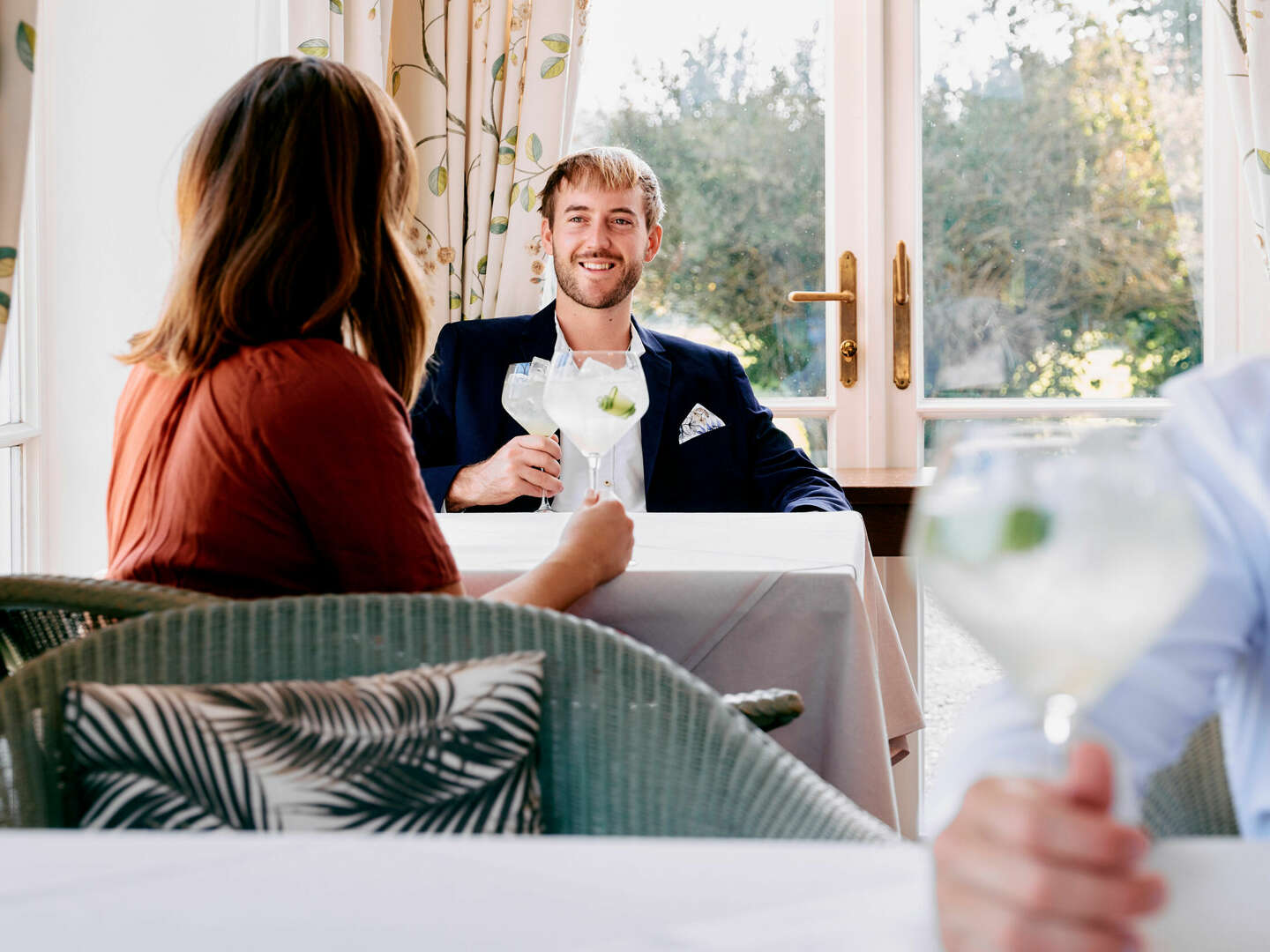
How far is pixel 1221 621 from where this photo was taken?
74 centimetres

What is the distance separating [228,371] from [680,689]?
1.88 ft

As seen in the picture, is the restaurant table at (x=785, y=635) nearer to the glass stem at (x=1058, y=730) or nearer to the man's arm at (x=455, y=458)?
the man's arm at (x=455, y=458)

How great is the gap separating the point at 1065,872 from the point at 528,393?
1.71m

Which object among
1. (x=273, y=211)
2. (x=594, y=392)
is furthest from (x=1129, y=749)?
(x=594, y=392)

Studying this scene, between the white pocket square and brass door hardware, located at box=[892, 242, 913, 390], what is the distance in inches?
29.7

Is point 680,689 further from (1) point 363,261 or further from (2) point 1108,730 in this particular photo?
(1) point 363,261

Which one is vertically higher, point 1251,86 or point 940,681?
point 1251,86

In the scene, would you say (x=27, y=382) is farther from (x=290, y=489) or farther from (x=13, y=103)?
(x=290, y=489)

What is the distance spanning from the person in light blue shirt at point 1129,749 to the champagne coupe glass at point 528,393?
1379 millimetres

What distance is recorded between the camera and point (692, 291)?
3.21 meters

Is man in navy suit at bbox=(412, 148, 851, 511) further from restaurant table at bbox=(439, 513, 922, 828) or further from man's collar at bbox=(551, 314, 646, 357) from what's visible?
restaurant table at bbox=(439, 513, 922, 828)

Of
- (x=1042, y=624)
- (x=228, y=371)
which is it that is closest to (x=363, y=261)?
(x=228, y=371)

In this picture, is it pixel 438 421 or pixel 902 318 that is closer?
pixel 438 421

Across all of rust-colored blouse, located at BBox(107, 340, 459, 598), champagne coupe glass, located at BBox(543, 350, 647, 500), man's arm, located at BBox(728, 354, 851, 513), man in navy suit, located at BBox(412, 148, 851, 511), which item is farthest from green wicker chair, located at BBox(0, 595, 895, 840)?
man in navy suit, located at BBox(412, 148, 851, 511)
